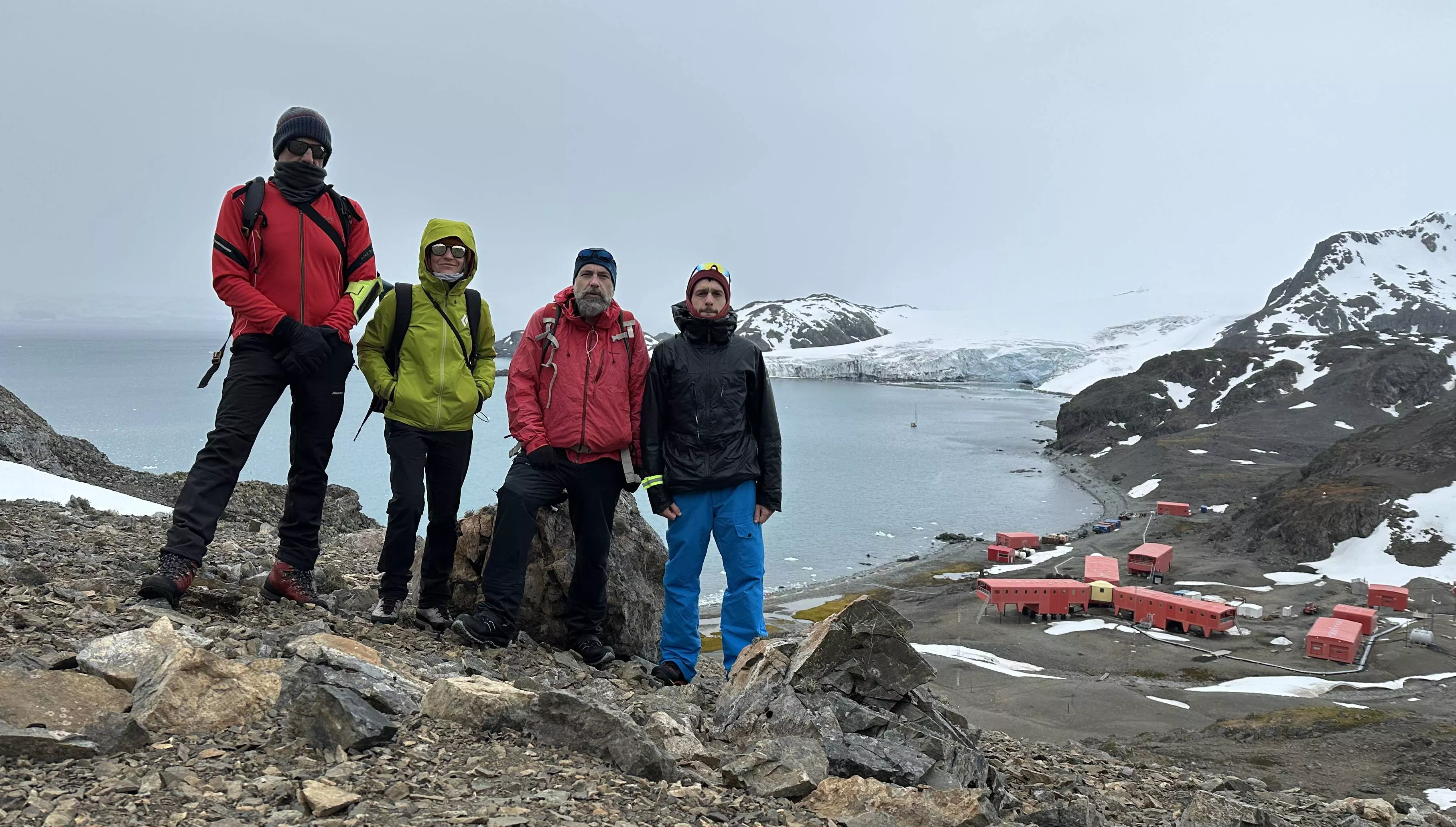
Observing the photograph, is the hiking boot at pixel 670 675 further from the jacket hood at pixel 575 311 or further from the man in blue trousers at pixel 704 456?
the jacket hood at pixel 575 311

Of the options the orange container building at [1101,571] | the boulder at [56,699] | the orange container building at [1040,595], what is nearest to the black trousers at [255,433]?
the boulder at [56,699]

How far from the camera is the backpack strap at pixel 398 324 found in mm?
5961

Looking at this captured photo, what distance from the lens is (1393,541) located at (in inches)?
1708

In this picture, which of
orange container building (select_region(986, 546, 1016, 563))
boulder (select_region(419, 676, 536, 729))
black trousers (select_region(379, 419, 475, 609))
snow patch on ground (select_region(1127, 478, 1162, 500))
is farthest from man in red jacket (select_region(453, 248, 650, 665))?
snow patch on ground (select_region(1127, 478, 1162, 500))

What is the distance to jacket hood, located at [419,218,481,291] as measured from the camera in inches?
233

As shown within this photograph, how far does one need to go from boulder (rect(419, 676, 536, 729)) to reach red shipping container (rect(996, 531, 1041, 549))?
145 feet

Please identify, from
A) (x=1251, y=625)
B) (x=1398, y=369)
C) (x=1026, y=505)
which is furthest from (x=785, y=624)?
(x=1398, y=369)

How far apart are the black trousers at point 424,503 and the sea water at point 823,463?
26002mm

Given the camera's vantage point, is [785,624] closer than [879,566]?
Yes

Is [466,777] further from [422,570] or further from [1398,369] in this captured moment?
[1398,369]

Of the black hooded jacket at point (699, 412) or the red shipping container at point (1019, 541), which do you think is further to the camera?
the red shipping container at point (1019, 541)

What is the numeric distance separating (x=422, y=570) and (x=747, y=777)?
314cm

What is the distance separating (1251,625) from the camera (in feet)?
111

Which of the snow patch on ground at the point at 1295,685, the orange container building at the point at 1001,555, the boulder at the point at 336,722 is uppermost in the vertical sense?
the boulder at the point at 336,722
